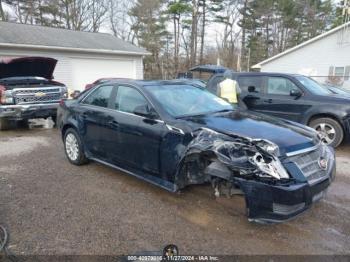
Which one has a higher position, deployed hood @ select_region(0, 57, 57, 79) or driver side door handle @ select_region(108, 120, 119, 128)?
deployed hood @ select_region(0, 57, 57, 79)

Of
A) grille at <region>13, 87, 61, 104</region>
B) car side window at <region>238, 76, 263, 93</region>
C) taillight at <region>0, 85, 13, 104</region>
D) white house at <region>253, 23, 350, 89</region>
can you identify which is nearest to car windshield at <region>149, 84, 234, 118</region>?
car side window at <region>238, 76, 263, 93</region>

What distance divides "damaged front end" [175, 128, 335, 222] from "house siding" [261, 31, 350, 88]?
19.5m

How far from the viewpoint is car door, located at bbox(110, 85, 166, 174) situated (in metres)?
3.99

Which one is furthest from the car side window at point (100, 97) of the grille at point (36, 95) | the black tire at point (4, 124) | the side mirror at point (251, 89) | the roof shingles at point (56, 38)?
the roof shingles at point (56, 38)

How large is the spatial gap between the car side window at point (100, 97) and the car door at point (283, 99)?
4.13 m

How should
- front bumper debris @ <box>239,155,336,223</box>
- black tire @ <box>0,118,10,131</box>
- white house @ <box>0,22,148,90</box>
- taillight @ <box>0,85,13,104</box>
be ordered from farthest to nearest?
white house @ <box>0,22,148,90</box>
black tire @ <box>0,118,10,131</box>
taillight @ <box>0,85,13,104</box>
front bumper debris @ <box>239,155,336,223</box>

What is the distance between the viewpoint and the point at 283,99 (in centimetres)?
728

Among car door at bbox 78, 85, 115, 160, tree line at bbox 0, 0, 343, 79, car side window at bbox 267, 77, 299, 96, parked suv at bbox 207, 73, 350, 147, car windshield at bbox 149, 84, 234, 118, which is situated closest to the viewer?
car windshield at bbox 149, 84, 234, 118

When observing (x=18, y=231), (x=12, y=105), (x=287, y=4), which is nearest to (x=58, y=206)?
(x=18, y=231)

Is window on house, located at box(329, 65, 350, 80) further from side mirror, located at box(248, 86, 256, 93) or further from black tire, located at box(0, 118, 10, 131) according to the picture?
black tire, located at box(0, 118, 10, 131)

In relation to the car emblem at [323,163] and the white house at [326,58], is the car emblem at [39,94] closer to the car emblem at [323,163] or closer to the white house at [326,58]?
the car emblem at [323,163]

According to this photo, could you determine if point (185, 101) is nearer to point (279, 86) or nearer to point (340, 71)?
point (279, 86)

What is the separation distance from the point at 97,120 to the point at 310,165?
311 centimetres

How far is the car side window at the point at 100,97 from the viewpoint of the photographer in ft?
16.2
